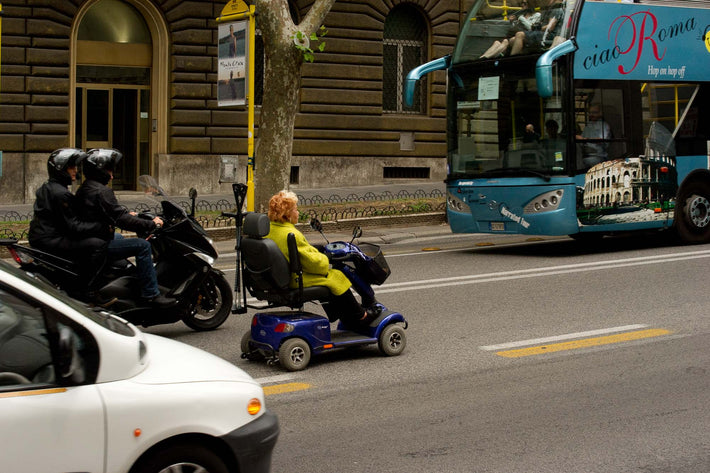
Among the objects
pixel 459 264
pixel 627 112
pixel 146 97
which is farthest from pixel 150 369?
pixel 146 97

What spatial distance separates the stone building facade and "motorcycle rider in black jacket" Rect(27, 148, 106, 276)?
12129 millimetres

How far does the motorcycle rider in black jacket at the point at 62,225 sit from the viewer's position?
8305 millimetres

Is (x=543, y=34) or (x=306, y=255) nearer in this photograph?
(x=306, y=255)

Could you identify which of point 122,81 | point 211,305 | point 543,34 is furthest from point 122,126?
point 211,305

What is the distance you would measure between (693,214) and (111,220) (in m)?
9.87

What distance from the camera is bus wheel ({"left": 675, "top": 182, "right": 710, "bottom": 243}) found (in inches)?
600

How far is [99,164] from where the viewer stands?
846cm

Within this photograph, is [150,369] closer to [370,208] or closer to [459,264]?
[459,264]

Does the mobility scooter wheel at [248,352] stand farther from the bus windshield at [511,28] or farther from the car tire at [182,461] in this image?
the bus windshield at [511,28]

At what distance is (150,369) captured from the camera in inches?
164

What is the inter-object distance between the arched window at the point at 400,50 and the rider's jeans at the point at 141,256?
63.8 ft

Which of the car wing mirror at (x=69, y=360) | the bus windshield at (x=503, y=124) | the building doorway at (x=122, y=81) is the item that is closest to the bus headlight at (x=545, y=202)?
the bus windshield at (x=503, y=124)

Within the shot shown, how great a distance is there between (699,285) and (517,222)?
3.25 m

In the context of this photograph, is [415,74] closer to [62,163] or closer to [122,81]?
[62,163]
